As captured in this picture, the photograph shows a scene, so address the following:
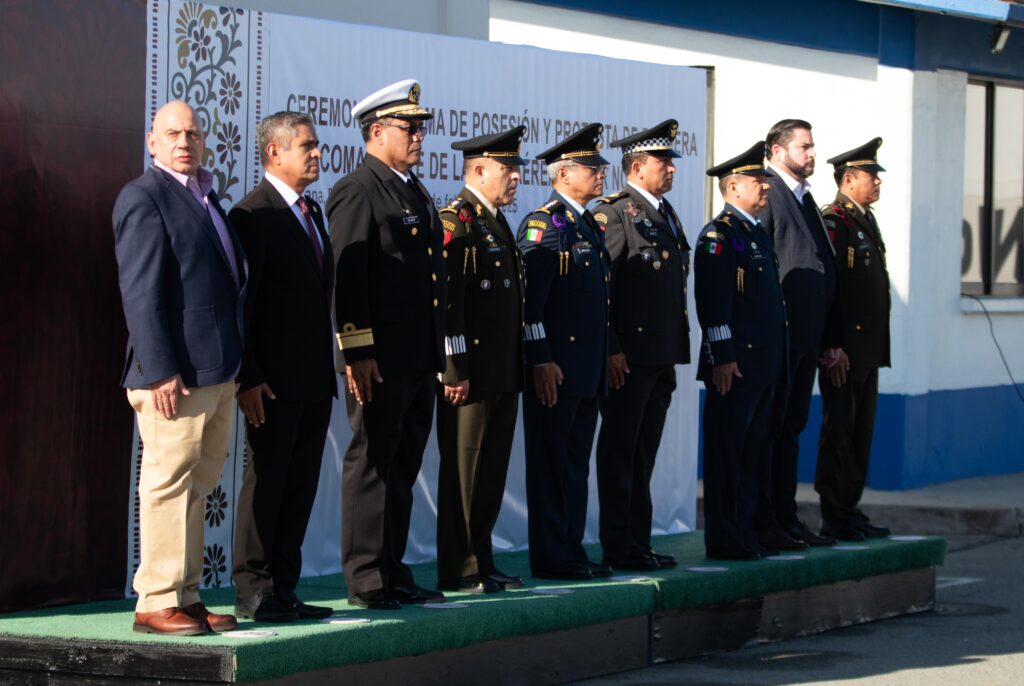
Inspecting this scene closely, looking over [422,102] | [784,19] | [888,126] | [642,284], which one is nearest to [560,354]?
[642,284]

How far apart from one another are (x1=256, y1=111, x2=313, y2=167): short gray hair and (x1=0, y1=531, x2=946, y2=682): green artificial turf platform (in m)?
1.71

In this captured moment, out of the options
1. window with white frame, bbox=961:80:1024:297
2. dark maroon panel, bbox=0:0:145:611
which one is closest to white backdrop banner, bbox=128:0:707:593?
A: dark maroon panel, bbox=0:0:145:611

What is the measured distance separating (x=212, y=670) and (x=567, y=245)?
270 centimetres

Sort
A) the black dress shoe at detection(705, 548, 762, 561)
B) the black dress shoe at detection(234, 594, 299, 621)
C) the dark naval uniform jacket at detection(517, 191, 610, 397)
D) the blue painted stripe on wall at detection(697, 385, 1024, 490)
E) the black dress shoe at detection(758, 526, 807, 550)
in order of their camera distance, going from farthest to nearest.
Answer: the blue painted stripe on wall at detection(697, 385, 1024, 490) < the black dress shoe at detection(758, 526, 807, 550) < the black dress shoe at detection(705, 548, 762, 561) < the dark naval uniform jacket at detection(517, 191, 610, 397) < the black dress shoe at detection(234, 594, 299, 621)

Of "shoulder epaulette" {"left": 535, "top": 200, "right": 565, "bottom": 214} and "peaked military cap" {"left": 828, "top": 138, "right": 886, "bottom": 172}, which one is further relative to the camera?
"peaked military cap" {"left": 828, "top": 138, "right": 886, "bottom": 172}

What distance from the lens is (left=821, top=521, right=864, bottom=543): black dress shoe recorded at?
8.90 meters

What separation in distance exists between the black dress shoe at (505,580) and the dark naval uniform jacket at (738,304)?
1.51 meters

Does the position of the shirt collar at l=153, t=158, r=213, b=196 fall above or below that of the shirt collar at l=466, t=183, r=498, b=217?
below

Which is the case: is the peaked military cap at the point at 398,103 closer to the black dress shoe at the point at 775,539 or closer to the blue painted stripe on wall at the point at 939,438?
the black dress shoe at the point at 775,539

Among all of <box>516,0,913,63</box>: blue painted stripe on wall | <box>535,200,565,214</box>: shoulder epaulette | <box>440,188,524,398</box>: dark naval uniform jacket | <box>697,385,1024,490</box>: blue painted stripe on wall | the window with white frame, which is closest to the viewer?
<box>440,188,524,398</box>: dark naval uniform jacket

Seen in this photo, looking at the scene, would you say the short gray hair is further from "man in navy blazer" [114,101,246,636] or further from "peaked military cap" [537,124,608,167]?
"peaked military cap" [537,124,608,167]

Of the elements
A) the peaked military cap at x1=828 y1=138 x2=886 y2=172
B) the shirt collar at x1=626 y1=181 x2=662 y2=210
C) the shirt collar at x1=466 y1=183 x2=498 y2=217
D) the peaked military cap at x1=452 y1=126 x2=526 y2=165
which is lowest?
the shirt collar at x1=466 y1=183 x2=498 y2=217

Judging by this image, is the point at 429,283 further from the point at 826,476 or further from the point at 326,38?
the point at 826,476

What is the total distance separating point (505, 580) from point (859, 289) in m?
2.87
